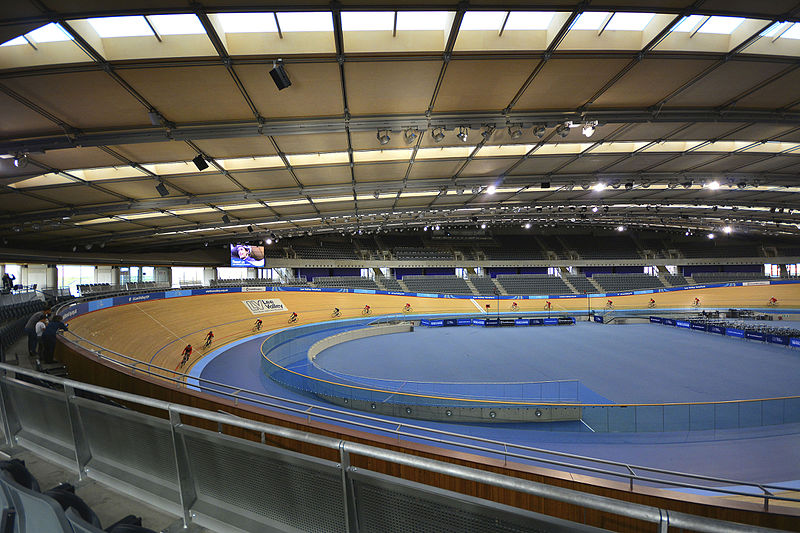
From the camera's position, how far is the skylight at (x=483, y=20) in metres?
5.48

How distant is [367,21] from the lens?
18.1 ft

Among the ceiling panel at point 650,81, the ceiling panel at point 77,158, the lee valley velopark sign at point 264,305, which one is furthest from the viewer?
the lee valley velopark sign at point 264,305

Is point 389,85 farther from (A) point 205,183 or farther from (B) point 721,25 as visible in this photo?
(A) point 205,183

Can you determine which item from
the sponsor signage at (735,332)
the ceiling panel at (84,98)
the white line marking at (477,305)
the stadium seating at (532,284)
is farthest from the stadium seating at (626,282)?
the ceiling panel at (84,98)

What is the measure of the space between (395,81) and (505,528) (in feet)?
23.3

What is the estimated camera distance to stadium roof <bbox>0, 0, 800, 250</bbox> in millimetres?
5156

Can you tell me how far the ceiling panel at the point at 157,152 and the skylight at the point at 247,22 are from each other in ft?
13.4

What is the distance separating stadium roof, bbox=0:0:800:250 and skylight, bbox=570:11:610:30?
0.10ft

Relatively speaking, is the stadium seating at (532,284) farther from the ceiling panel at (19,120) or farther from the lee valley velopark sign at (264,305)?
the ceiling panel at (19,120)

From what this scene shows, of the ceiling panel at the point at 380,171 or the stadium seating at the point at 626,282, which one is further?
the stadium seating at the point at 626,282

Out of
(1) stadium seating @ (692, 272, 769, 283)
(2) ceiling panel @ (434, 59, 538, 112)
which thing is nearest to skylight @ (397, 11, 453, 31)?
(2) ceiling panel @ (434, 59, 538, 112)

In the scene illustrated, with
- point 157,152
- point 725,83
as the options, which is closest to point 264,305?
point 157,152

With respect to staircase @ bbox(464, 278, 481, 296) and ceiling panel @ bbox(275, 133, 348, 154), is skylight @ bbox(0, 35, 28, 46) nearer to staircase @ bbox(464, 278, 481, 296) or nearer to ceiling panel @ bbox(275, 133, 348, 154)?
ceiling panel @ bbox(275, 133, 348, 154)

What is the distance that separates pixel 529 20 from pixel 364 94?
3300 millimetres
